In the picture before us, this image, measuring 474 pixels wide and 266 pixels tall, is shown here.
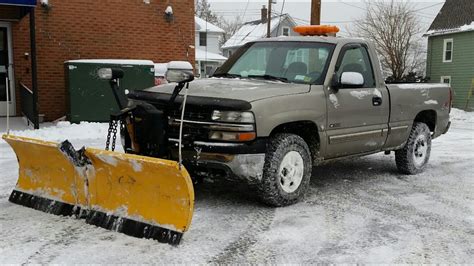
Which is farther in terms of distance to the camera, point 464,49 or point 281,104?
point 464,49

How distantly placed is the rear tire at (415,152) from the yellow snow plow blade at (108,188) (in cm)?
415

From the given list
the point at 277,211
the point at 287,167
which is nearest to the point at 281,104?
the point at 287,167

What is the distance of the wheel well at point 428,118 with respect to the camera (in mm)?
7446

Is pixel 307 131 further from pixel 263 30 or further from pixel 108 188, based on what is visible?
pixel 263 30

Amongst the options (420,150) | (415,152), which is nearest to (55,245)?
(415,152)

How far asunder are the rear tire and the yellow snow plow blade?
4151 millimetres

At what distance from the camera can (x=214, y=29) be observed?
41812 mm

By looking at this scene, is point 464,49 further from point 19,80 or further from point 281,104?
point 281,104

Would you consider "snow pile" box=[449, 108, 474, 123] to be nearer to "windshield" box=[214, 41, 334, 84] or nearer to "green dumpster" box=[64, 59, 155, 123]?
"green dumpster" box=[64, 59, 155, 123]

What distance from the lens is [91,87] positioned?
37.1ft

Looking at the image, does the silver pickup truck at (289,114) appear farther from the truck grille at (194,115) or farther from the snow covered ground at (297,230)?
the snow covered ground at (297,230)

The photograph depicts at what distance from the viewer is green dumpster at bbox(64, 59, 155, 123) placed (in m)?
11.2

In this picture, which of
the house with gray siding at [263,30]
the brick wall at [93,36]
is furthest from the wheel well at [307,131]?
the house with gray siding at [263,30]

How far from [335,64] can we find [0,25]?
9.22 meters
